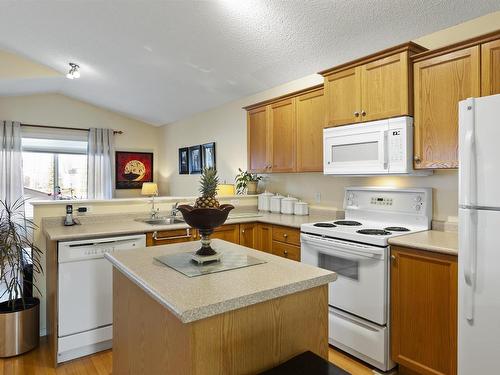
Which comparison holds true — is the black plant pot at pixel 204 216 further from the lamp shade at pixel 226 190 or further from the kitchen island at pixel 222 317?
the lamp shade at pixel 226 190

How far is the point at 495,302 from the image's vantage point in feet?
5.31

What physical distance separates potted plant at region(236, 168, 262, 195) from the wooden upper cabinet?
1558 millimetres

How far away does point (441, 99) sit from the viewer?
2.24m

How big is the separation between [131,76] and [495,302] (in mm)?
4691

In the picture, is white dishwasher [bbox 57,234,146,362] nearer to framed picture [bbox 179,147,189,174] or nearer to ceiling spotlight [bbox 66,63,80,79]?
ceiling spotlight [bbox 66,63,80,79]

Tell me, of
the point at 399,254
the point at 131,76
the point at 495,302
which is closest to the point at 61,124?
the point at 131,76

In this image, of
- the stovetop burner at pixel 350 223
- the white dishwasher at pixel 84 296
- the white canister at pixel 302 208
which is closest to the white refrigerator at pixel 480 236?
the stovetop burner at pixel 350 223

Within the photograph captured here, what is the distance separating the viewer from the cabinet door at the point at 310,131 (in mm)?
3203

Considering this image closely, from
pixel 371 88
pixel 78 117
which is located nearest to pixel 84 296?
pixel 371 88

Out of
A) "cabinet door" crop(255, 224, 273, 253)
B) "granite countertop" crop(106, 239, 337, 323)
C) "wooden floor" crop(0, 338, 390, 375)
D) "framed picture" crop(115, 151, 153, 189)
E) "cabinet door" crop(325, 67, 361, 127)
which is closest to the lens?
"granite countertop" crop(106, 239, 337, 323)

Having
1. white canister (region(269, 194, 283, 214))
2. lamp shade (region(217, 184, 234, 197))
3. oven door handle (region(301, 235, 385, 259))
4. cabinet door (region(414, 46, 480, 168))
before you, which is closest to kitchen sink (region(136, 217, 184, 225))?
lamp shade (region(217, 184, 234, 197))

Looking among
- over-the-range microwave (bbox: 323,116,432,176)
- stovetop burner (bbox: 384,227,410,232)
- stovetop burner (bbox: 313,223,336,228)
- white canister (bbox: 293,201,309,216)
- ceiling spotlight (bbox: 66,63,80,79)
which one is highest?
ceiling spotlight (bbox: 66,63,80,79)

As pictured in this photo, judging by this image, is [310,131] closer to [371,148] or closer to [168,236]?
[371,148]

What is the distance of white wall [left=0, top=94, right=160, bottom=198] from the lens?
18.5ft
